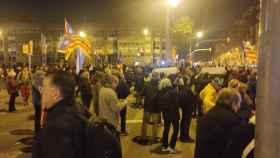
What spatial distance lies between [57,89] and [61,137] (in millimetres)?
414

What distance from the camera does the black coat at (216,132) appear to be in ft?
13.6

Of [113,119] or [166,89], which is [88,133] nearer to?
[113,119]

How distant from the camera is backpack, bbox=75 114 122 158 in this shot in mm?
2645

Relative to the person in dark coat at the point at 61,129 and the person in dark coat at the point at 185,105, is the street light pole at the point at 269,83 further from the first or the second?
the person in dark coat at the point at 185,105

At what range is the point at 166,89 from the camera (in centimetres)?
873

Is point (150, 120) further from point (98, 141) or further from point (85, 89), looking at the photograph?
point (98, 141)

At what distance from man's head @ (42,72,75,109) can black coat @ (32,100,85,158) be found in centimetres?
12

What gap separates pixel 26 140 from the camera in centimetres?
997

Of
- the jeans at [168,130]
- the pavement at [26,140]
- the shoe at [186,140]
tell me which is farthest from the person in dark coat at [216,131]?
the shoe at [186,140]

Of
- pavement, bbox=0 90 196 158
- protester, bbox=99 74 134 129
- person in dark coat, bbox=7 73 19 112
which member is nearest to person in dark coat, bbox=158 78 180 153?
pavement, bbox=0 90 196 158

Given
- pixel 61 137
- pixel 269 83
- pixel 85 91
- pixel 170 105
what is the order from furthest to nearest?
pixel 85 91 < pixel 170 105 < pixel 61 137 < pixel 269 83

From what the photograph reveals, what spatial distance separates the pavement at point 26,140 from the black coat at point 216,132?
4.38 metres

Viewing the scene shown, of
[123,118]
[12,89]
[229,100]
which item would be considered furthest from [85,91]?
[229,100]

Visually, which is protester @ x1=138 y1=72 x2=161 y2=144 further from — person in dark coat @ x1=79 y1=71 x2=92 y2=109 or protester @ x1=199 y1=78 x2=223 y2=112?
person in dark coat @ x1=79 y1=71 x2=92 y2=109
